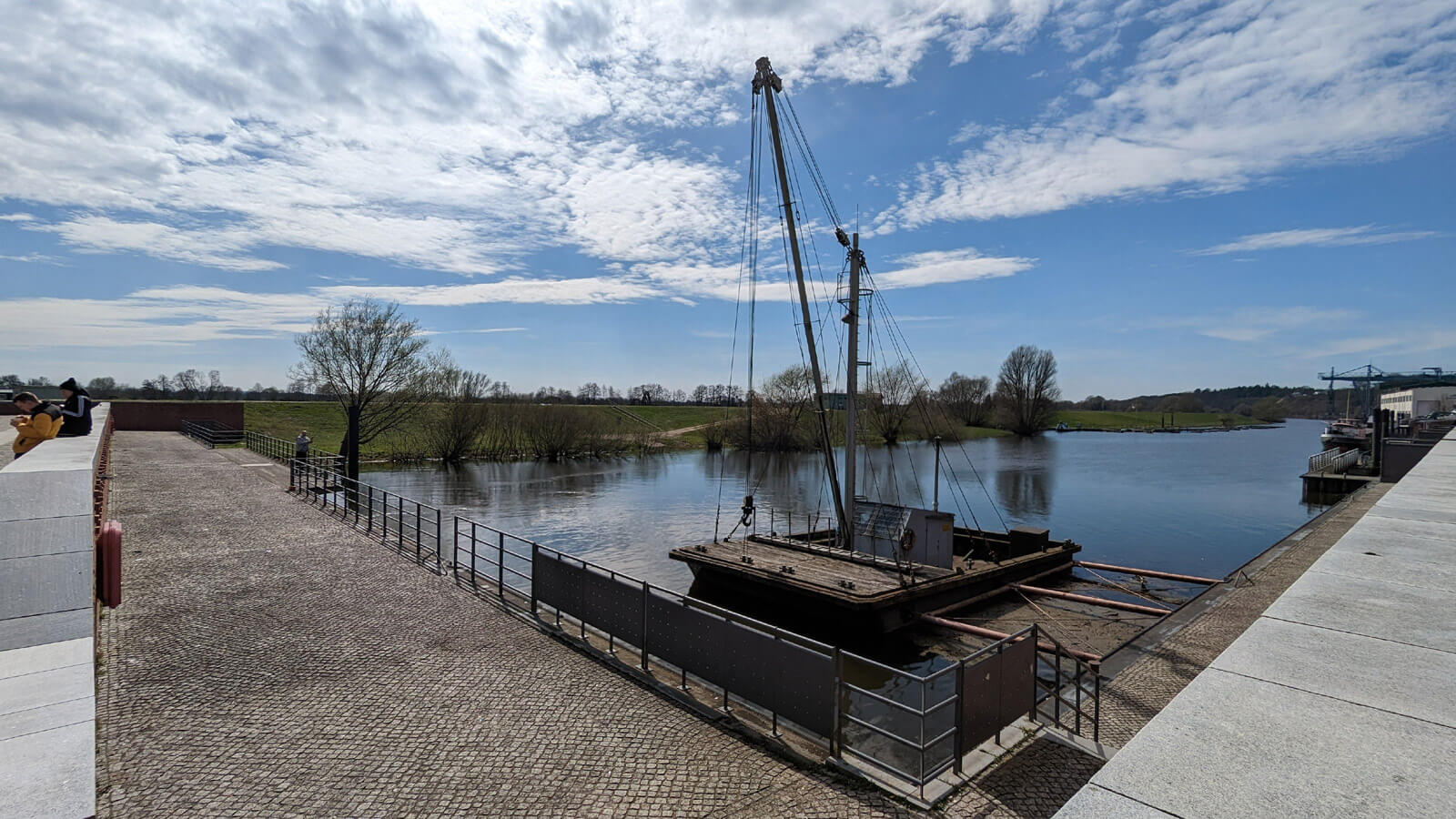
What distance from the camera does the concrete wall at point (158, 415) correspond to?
46.9m

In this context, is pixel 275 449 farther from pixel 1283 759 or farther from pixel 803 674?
pixel 1283 759

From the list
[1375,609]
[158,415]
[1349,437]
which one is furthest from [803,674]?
[1349,437]

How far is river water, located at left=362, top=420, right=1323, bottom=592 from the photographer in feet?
85.0

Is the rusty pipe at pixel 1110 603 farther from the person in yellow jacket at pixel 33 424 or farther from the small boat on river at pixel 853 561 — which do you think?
the person in yellow jacket at pixel 33 424

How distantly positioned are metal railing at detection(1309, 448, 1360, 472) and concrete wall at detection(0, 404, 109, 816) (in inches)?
2209

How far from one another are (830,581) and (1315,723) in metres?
12.3

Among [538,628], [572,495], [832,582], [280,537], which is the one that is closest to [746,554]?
[832,582]

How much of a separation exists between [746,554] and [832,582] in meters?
2.93

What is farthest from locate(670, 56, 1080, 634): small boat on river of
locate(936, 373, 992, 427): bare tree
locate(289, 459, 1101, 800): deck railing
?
locate(936, 373, 992, 427): bare tree

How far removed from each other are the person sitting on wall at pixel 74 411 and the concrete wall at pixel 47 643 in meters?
5.78

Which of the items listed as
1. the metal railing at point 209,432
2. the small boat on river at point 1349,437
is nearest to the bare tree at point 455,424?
the metal railing at point 209,432

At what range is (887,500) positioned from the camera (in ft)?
124

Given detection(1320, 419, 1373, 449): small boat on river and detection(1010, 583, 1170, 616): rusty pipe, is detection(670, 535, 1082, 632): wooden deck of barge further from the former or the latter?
detection(1320, 419, 1373, 449): small boat on river

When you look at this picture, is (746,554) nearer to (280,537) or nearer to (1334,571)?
(280,537)
